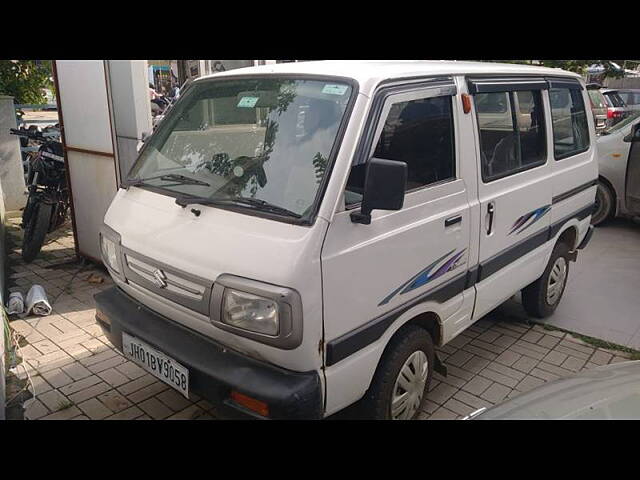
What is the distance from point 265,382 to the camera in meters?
2.32

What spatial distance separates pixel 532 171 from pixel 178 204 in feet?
8.59

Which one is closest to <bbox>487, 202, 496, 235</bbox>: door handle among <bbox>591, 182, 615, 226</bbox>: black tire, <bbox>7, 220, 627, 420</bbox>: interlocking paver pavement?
<bbox>7, 220, 627, 420</bbox>: interlocking paver pavement

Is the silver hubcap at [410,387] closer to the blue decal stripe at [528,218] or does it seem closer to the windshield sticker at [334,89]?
the blue decal stripe at [528,218]

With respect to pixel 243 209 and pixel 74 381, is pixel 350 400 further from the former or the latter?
pixel 74 381

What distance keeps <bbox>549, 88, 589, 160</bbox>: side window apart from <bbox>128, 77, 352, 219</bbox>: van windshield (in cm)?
Answer: 244

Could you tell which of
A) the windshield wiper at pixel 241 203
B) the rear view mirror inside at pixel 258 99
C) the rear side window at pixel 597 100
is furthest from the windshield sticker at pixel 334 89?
the rear side window at pixel 597 100

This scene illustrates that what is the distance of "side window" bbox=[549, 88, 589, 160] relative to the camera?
4309 millimetres

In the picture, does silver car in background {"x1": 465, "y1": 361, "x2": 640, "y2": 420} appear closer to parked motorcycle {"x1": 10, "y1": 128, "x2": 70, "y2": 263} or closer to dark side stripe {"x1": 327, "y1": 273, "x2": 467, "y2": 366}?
dark side stripe {"x1": 327, "y1": 273, "x2": 467, "y2": 366}

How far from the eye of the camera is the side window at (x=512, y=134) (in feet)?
11.2

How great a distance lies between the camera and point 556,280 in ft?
15.9

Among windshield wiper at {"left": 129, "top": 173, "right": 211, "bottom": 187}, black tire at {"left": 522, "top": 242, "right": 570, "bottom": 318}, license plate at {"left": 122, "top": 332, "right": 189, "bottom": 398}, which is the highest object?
windshield wiper at {"left": 129, "top": 173, "right": 211, "bottom": 187}

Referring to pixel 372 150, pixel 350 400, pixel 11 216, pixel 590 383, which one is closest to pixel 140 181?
pixel 372 150

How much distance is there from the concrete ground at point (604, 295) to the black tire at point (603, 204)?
1.71ft
